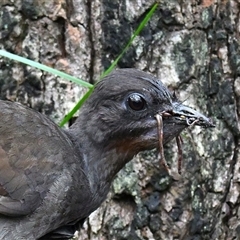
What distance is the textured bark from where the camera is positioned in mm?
3691

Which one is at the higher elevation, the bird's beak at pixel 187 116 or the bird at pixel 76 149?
the bird's beak at pixel 187 116

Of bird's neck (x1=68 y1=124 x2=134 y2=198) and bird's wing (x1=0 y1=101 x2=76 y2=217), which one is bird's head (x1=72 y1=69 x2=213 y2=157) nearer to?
bird's neck (x1=68 y1=124 x2=134 y2=198)

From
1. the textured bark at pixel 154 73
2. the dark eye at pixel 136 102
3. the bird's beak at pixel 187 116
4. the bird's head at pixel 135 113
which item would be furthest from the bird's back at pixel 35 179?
the textured bark at pixel 154 73

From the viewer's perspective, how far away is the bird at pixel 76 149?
2.84 meters

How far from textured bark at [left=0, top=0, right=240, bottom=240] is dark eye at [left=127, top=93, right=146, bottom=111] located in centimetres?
87

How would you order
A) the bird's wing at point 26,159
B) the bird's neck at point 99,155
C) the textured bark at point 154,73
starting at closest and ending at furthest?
the bird's wing at point 26,159 < the bird's neck at point 99,155 < the textured bark at point 154,73

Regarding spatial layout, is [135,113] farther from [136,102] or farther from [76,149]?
[76,149]

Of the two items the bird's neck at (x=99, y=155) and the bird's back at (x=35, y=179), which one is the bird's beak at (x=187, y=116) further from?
the bird's back at (x=35, y=179)

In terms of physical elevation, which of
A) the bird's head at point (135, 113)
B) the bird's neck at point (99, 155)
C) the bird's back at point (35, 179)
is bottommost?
the bird's back at point (35, 179)

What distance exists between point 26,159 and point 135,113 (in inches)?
15.0

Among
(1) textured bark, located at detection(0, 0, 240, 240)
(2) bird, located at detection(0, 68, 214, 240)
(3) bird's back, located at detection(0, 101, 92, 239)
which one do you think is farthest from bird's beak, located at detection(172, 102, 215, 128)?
(1) textured bark, located at detection(0, 0, 240, 240)

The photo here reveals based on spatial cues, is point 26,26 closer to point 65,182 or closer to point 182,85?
point 182,85

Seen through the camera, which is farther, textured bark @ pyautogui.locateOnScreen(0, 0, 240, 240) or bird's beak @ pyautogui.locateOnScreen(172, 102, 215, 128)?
textured bark @ pyautogui.locateOnScreen(0, 0, 240, 240)

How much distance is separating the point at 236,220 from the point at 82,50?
104 cm
